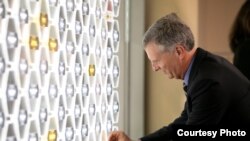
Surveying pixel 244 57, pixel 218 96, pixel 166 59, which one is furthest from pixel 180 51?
pixel 244 57

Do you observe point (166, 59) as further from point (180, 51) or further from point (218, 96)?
point (218, 96)

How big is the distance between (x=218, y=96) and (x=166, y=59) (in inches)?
10.8

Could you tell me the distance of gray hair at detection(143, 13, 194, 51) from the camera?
1.67 metres

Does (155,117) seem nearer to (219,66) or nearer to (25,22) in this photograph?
(25,22)

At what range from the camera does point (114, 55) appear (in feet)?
10.3

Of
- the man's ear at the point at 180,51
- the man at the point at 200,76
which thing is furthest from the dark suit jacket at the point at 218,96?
the man's ear at the point at 180,51

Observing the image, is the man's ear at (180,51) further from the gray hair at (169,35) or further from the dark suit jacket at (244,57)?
the dark suit jacket at (244,57)

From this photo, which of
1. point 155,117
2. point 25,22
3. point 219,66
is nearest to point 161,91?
point 155,117

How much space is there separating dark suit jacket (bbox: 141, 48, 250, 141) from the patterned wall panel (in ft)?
3.20

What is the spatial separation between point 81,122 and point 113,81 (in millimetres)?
479

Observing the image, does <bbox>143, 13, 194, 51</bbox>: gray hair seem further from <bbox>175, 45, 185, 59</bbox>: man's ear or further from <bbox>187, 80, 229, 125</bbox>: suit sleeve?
<bbox>187, 80, 229, 125</bbox>: suit sleeve

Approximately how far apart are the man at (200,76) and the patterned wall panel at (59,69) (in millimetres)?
783

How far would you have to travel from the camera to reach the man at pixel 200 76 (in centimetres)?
153

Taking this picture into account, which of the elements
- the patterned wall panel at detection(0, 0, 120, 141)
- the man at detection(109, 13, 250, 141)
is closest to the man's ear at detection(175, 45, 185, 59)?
the man at detection(109, 13, 250, 141)
